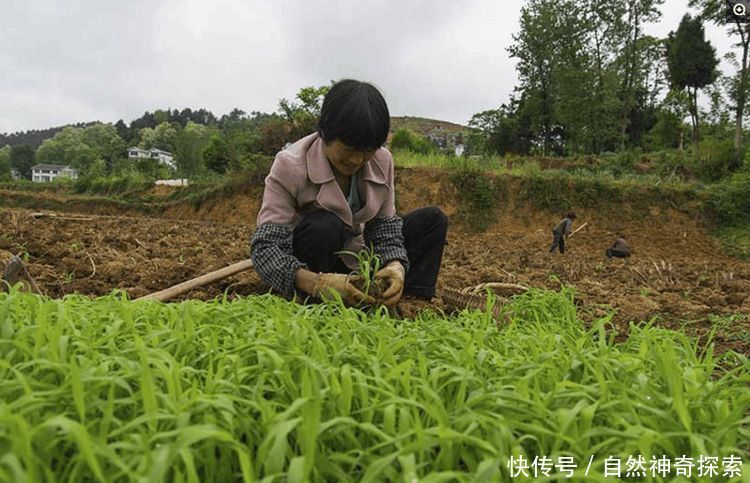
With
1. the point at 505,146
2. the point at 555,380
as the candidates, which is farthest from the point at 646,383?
the point at 505,146

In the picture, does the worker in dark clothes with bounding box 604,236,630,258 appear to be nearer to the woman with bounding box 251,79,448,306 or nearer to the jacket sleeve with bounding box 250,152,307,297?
the woman with bounding box 251,79,448,306

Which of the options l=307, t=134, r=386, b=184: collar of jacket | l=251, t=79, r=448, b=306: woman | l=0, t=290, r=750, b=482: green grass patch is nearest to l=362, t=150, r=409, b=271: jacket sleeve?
l=251, t=79, r=448, b=306: woman

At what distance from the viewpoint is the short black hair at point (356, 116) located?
226 centimetres

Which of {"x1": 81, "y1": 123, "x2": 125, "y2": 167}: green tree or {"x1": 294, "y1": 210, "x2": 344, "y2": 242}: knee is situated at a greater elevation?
{"x1": 81, "y1": 123, "x2": 125, "y2": 167}: green tree

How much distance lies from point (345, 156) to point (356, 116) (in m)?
0.23

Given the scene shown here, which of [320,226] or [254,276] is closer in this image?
[320,226]

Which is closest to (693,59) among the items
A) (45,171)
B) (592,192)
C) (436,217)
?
(592,192)

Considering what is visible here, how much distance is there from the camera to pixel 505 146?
35.2 m

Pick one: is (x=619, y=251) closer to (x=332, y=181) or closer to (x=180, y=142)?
(x=332, y=181)

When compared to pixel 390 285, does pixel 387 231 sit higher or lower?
higher

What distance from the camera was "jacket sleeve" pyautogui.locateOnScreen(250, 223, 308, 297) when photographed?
2.47 metres

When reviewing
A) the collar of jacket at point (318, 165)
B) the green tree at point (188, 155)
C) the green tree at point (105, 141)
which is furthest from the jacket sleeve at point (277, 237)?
the green tree at point (105, 141)

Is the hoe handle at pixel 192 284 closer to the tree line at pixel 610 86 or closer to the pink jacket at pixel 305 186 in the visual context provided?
the pink jacket at pixel 305 186

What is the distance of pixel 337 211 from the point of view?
104 inches
